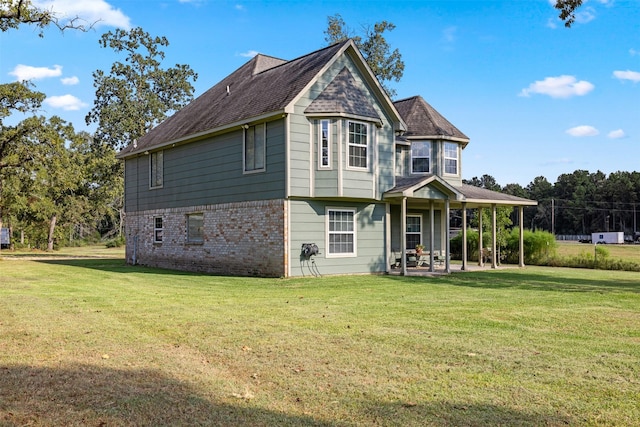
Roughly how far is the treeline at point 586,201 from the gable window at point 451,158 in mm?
73519

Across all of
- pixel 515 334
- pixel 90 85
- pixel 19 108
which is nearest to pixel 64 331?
pixel 515 334

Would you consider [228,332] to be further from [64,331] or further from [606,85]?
[606,85]

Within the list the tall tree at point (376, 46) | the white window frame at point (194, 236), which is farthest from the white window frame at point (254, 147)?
the tall tree at point (376, 46)

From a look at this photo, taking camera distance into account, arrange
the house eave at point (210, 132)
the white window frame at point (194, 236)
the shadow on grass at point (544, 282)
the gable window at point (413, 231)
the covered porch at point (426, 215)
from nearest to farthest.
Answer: the shadow on grass at point (544, 282) → the house eave at point (210, 132) → the covered porch at point (426, 215) → the white window frame at point (194, 236) → the gable window at point (413, 231)

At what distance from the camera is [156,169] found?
24.2 m

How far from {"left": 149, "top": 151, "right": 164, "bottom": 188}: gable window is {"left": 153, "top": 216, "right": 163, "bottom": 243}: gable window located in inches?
57.3

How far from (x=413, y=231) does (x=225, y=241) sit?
791 cm

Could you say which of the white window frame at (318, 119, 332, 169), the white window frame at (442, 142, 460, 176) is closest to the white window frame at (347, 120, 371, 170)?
the white window frame at (318, 119, 332, 169)

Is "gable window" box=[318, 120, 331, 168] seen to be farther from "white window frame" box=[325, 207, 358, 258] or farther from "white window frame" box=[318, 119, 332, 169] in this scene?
"white window frame" box=[325, 207, 358, 258]

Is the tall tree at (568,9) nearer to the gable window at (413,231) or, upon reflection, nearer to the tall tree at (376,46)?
the gable window at (413,231)

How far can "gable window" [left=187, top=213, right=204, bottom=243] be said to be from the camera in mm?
20969

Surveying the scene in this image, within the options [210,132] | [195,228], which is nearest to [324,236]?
[210,132]

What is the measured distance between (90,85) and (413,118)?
84.6ft

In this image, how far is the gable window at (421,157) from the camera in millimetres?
22766
